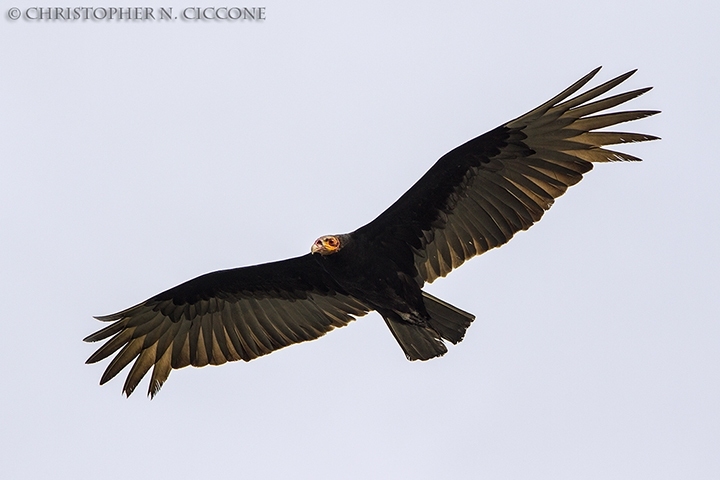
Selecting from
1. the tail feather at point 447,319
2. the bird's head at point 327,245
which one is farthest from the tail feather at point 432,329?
the bird's head at point 327,245

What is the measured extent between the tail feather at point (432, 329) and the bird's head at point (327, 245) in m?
1.17

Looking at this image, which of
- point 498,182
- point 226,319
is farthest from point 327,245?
point 226,319

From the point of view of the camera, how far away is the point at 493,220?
12.4 m

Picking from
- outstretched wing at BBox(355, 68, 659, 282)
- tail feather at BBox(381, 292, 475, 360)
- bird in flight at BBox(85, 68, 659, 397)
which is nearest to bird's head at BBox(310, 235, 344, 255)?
bird in flight at BBox(85, 68, 659, 397)

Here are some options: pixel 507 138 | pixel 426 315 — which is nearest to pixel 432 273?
pixel 426 315

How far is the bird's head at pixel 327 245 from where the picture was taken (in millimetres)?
12031

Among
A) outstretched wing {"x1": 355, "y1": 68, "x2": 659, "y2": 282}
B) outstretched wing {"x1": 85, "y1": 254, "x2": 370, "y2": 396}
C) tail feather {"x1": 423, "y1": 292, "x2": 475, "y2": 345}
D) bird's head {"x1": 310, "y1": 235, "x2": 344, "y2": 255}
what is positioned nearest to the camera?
outstretched wing {"x1": 355, "y1": 68, "x2": 659, "y2": 282}

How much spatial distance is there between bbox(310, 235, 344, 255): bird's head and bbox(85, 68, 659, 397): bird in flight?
0.01 metres

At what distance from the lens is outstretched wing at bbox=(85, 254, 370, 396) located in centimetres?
1352

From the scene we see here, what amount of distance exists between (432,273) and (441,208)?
762mm

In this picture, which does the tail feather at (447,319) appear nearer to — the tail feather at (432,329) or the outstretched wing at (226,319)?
the tail feather at (432,329)

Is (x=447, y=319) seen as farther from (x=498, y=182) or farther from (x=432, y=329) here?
(x=498, y=182)

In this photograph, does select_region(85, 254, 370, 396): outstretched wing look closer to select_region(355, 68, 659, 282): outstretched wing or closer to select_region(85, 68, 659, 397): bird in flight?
select_region(85, 68, 659, 397): bird in flight

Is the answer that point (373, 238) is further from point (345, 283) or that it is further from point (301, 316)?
point (301, 316)
